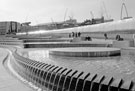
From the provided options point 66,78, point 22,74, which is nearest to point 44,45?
point 22,74

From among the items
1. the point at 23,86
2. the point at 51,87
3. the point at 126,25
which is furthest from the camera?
the point at 126,25

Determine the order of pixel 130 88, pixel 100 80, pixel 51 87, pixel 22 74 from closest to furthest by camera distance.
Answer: pixel 130 88
pixel 100 80
pixel 51 87
pixel 22 74

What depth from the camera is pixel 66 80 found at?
546cm

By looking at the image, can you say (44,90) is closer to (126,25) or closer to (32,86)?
(32,86)

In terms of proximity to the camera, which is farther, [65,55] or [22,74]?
[65,55]

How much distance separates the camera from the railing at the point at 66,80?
414cm

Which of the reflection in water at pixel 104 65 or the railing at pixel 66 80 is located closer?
the railing at pixel 66 80

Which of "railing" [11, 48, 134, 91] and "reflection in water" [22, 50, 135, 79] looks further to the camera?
"reflection in water" [22, 50, 135, 79]

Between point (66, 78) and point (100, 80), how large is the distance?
1.34 m

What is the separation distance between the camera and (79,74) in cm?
523

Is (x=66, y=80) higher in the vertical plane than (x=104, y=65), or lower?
lower

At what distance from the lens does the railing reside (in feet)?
13.6

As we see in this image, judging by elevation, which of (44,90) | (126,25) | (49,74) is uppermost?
(126,25)

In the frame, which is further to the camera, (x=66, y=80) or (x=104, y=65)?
(x=104, y=65)
